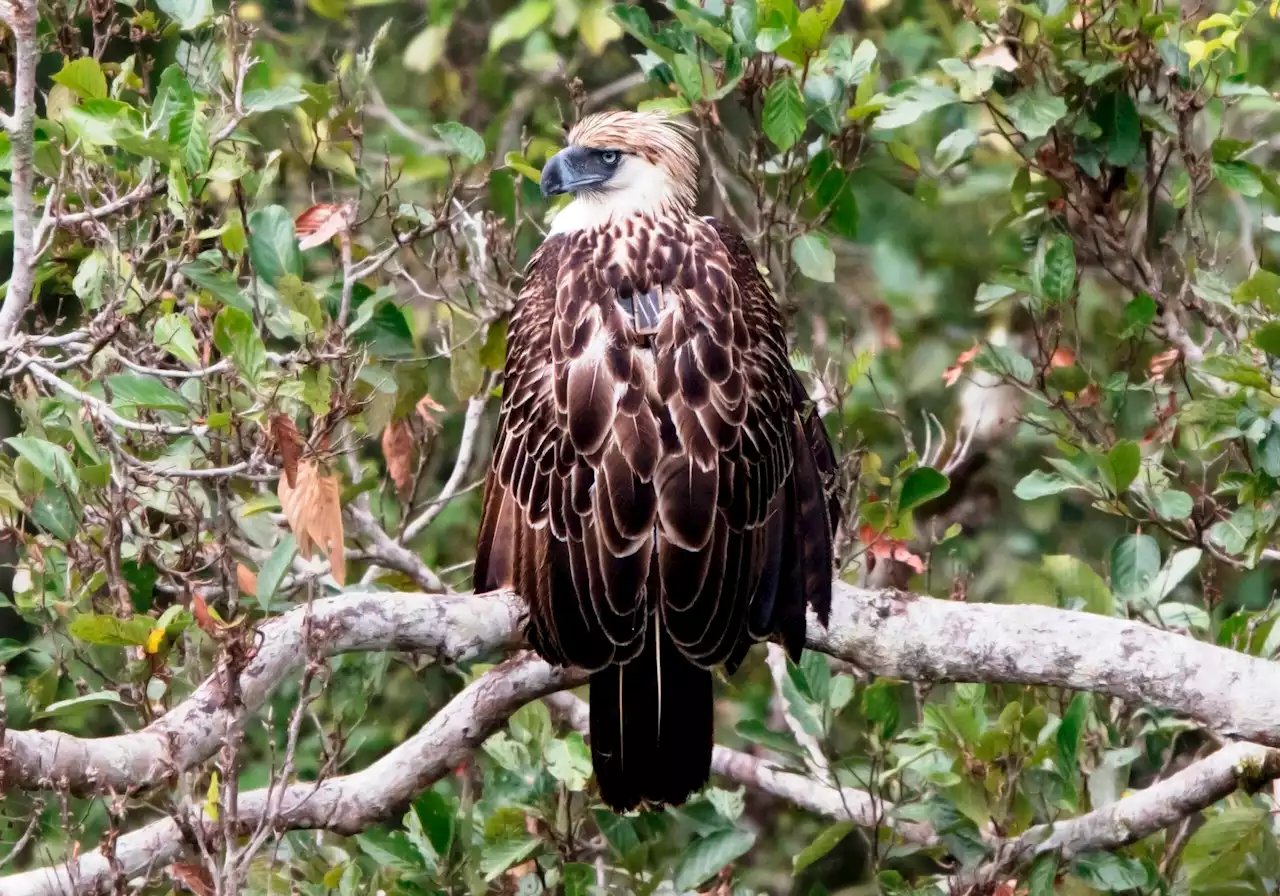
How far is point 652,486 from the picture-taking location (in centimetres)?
365

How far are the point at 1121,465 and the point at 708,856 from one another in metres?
1.24

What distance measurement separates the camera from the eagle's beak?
425 cm

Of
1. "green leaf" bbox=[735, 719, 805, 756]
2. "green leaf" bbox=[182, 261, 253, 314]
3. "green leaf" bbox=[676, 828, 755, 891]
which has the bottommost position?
"green leaf" bbox=[676, 828, 755, 891]

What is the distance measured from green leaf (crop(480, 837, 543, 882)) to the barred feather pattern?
43 centimetres

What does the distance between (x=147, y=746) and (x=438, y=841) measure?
86 cm

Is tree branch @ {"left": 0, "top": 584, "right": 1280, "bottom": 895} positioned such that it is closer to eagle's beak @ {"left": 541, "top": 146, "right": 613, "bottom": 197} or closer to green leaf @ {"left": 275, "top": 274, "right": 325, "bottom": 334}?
green leaf @ {"left": 275, "top": 274, "right": 325, "bottom": 334}

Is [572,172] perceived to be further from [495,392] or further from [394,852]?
[394,852]

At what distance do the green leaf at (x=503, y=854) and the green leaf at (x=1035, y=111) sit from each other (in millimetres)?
1943

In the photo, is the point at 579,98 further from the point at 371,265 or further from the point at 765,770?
the point at 765,770

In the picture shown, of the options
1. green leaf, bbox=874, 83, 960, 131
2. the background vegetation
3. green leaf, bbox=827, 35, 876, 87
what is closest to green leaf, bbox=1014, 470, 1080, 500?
the background vegetation

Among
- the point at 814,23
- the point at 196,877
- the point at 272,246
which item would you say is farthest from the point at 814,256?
the point at 196,877

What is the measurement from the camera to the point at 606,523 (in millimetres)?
3645

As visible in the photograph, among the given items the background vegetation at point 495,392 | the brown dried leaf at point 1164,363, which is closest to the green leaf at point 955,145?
the background vegetation at point 495,392

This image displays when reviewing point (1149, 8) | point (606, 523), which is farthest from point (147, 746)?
point (1149, 8)
